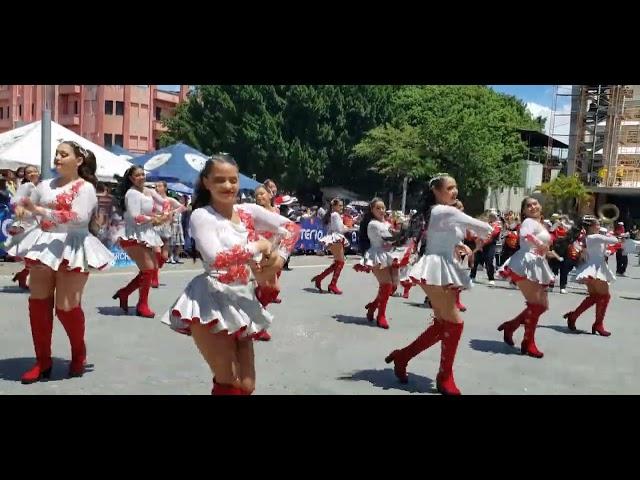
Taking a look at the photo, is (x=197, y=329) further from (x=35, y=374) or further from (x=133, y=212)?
(x=133, y=212)

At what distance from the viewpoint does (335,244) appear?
1138cm

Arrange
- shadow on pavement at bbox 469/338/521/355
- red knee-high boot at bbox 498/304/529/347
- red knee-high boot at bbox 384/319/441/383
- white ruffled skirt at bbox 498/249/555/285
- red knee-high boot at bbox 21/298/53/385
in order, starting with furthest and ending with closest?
red knee-high boot at bbox 498/304/529/347 → shadow on pavement at bbox 469/338/521/355 → white ruffled skirt at bbox 498/249/555/285 → red knee-high boot at bbox 384/319/441/383 → red knee-high boot at bbox 21/298/53/385

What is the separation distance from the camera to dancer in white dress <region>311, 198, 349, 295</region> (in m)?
11.1

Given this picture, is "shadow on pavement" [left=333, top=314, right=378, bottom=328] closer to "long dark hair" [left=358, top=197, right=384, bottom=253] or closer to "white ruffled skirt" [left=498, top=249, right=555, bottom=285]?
"long dark hair" [left=358, top=197, right=384, bottom=253]

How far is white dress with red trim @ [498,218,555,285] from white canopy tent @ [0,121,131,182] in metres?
Answer: 9.26

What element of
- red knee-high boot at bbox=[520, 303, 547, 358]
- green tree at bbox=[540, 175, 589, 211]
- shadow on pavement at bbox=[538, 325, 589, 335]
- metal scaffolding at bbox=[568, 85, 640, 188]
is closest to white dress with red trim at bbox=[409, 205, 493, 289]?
red knee-high boot at bbox=[520, 303, 547, 358]

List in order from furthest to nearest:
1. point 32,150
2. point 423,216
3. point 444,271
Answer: point 32,150
point 423,216
point 444,271

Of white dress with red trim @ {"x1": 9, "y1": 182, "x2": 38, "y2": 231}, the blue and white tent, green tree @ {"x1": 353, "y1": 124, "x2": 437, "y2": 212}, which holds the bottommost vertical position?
white dress with red trim @ {"x1": 9, "y1": 182, "x2": 38, "y2": 231}

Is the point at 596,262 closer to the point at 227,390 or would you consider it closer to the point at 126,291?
the point at 126,291

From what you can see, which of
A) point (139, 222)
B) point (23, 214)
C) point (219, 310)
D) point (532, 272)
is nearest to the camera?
point (219, 310)

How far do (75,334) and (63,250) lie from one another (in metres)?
0.73

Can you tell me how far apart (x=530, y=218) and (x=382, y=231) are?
1.83m

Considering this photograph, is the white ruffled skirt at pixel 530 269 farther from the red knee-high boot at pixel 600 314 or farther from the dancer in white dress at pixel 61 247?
the dancer in white dress at pixel 61 247

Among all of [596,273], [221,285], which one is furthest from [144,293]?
[596,273]
